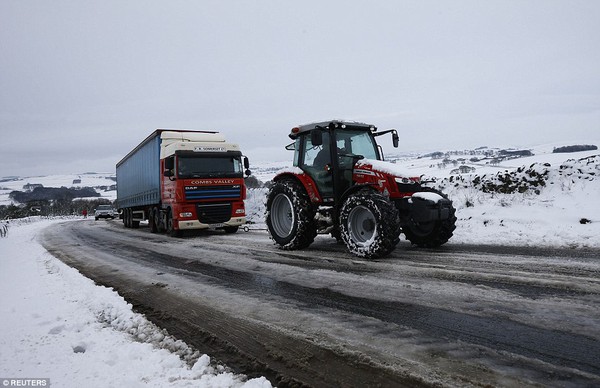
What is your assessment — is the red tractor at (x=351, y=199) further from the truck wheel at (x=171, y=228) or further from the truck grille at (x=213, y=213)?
the truck wheel at (x=171, y=228)

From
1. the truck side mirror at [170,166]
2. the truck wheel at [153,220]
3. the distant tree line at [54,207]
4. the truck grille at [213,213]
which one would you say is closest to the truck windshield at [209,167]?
the truck side mirror at [170,166]

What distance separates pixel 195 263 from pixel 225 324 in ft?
10.7

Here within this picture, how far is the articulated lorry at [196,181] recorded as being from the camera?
1159 centimetres

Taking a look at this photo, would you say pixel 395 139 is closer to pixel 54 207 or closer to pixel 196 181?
pixel 196 181

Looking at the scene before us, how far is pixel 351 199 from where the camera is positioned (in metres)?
6.08

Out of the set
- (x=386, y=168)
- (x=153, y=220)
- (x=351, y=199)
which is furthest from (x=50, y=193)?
(x=386, y=168)

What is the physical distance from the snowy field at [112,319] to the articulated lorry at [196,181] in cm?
404

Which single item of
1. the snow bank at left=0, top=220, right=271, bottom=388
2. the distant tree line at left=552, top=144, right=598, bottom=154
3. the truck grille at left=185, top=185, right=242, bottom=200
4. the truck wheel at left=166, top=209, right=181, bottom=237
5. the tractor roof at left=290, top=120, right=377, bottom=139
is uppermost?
the distant tree line at left=552, top=144, right=598, bottom=154

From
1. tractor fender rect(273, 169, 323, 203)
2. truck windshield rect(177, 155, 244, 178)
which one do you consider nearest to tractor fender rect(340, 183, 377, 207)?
tractor fender rect(273, 169, 323, 203)

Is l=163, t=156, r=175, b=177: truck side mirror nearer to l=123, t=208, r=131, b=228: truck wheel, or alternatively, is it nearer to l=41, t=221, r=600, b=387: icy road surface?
l=41, t=221, r=600, b=387: icy road surface

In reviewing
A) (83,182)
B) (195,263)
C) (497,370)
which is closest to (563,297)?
(497,370)

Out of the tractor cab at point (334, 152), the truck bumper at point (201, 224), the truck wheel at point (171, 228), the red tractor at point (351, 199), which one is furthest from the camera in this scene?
the truck wheel at point (171, 228)

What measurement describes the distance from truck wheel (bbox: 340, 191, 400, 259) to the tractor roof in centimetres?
158

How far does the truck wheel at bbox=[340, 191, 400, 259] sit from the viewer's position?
18.4 ft
